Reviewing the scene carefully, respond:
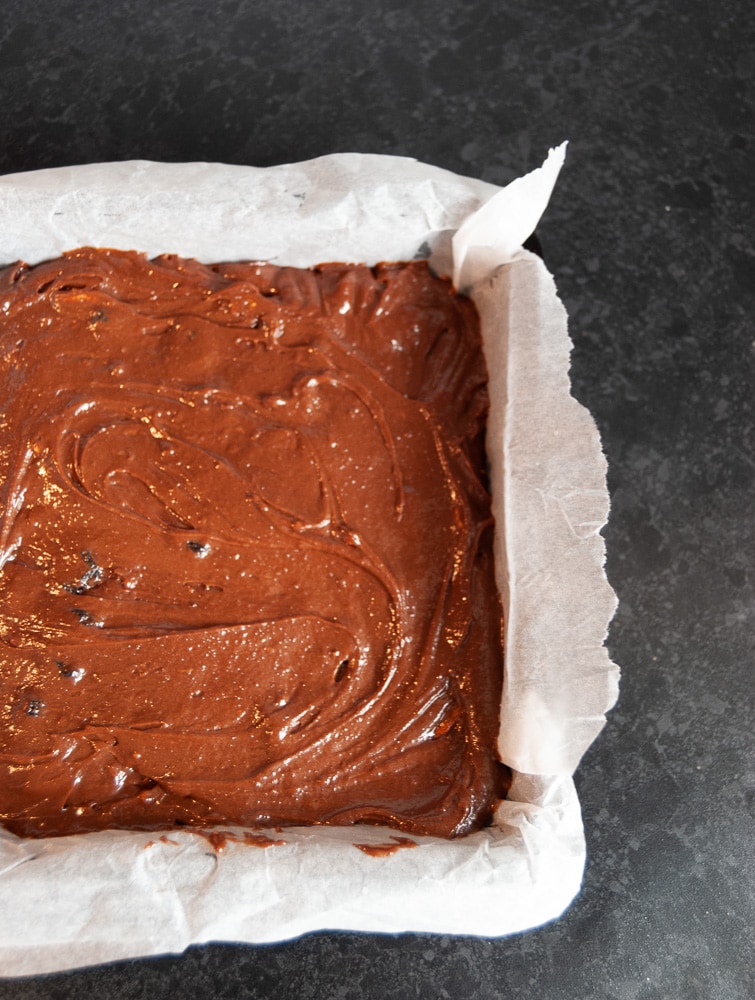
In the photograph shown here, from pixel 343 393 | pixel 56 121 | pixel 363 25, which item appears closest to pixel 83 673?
pixel 343 393

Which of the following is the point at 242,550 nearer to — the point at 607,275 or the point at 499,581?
the point at 499,581

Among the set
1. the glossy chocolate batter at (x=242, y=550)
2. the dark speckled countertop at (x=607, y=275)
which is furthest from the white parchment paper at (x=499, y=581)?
the dark speckled countertop at (x=607, y=275)

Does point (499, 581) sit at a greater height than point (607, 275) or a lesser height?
lesser

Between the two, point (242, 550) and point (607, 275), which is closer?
point (242, 550)

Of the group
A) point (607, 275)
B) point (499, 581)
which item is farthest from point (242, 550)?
point (607, 275)

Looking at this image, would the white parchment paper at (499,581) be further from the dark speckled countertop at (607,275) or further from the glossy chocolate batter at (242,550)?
the dark speckled countertop at (607,275)

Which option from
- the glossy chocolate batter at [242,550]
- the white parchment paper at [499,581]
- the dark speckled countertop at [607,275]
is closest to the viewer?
the white parchment paper at [499,581]
